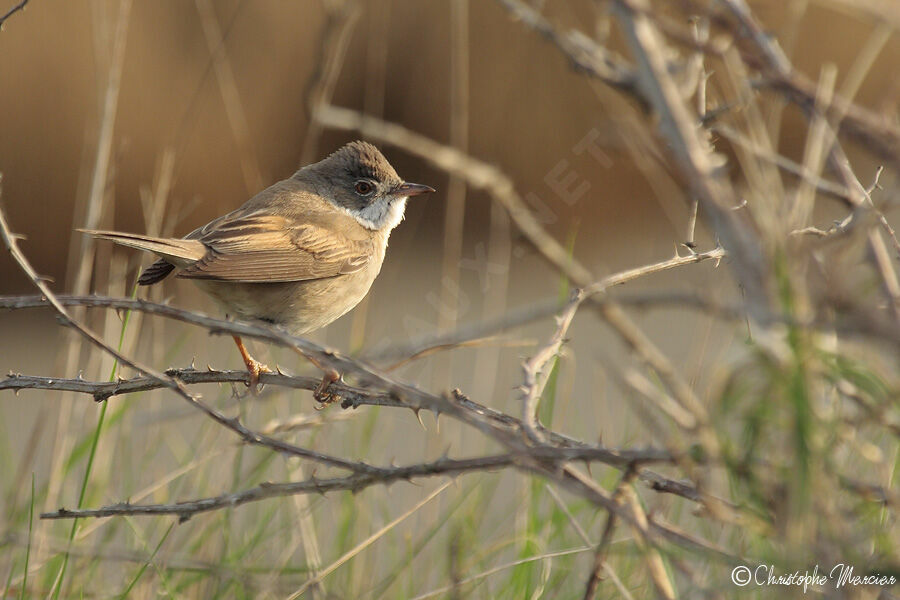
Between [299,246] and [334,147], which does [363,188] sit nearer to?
[299,246]

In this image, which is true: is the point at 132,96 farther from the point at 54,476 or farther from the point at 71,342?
the point at 54,476

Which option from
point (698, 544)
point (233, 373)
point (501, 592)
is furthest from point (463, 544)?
point (698, 544)

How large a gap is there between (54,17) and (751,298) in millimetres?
8057

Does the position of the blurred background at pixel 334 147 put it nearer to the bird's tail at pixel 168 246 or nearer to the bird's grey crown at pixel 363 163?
the bird's grey crown at pixel 363 163

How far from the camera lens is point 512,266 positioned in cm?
840

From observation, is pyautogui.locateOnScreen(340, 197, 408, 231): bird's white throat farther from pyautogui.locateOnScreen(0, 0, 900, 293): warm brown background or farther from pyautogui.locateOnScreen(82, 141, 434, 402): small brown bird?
pyautogui.locateOnScreen(0, 0, 900, 293): warm brown background

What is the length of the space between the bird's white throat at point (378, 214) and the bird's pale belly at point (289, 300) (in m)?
0.55

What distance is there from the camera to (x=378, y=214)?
5.11 metres

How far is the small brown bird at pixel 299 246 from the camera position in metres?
3.96

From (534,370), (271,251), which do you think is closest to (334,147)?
(271,251)

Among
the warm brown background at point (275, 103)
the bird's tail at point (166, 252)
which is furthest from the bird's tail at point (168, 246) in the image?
the warm brown background at point (275, 103)

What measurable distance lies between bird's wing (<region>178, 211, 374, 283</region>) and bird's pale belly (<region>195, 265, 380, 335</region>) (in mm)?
58

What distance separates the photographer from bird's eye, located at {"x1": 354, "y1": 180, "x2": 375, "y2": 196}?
5129 millimetres

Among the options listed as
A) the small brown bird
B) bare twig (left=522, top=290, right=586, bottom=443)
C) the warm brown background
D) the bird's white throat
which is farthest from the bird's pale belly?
the warm brown background
